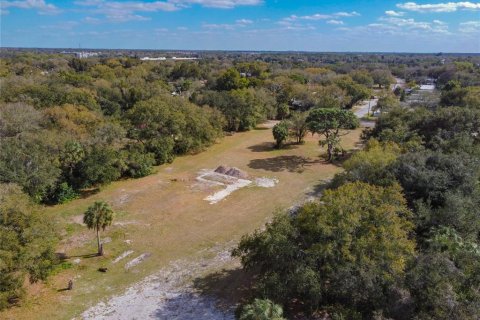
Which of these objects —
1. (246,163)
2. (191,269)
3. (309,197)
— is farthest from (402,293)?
(246,163)

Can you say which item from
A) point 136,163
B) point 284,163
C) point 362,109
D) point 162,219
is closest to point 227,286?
point 162,219

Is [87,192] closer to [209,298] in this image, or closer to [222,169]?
[222,169]

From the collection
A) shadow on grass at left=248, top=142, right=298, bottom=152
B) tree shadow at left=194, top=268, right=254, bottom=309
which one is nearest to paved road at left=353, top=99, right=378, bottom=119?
shadow on grass at left=248, top=142, right=298, bottom=152

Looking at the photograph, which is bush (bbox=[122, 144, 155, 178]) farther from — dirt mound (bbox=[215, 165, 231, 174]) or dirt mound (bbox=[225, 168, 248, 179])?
dirt mound (bbox=[225, 168, 248, 179])

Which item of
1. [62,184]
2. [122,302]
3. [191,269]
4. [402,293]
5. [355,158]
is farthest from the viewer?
[62,184]

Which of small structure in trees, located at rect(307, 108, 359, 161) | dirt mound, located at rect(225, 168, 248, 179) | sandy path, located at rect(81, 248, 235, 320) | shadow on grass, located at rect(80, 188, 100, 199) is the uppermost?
small structure in trees, located at rect(307, 108, 359, 161)

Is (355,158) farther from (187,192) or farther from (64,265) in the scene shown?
(64,265)
